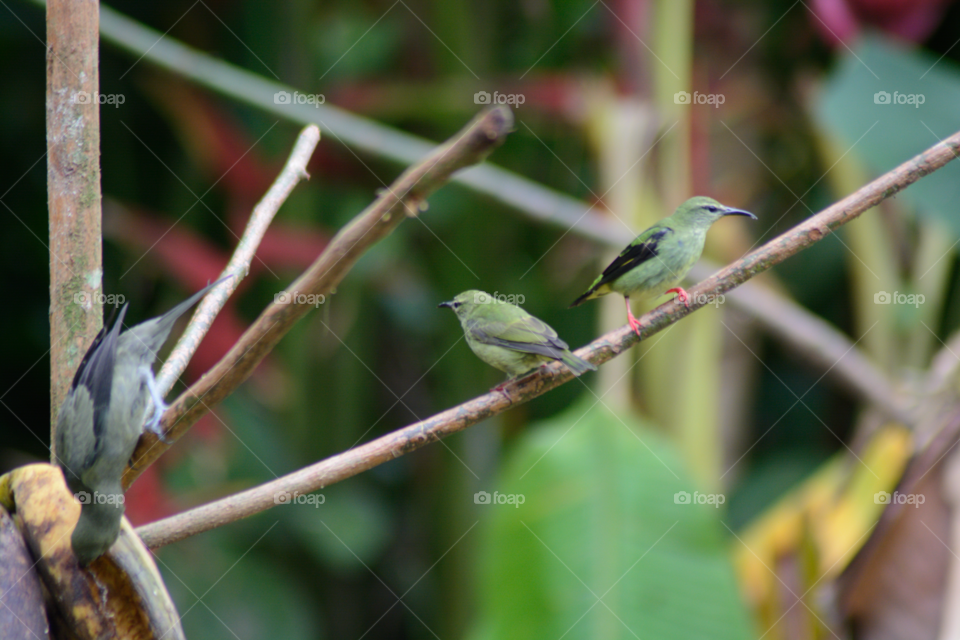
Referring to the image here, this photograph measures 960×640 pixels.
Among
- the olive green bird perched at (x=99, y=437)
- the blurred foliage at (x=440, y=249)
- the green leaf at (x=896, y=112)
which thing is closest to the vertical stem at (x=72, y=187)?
the olive green bird perched at (x=99, y=437)

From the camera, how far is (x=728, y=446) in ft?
13.1

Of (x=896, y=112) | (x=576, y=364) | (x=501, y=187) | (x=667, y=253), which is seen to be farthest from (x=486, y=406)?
(x=896, y=112)

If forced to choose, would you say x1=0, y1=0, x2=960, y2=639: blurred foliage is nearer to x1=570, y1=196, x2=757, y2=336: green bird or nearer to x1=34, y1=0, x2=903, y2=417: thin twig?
x1=34, y1=0, x2=903, y2=417: thin twig

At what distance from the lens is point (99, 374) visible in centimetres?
102

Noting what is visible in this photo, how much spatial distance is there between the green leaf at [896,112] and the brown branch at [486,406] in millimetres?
1989

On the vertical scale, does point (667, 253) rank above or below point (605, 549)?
above

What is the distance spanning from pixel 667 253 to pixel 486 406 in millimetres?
528

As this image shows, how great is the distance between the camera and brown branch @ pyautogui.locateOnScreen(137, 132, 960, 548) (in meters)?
1.08

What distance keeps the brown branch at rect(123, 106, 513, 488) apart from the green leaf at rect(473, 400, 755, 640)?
4.92 feet

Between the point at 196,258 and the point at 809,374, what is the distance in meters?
3.15

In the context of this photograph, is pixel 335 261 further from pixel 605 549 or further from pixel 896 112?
pixel 896 112

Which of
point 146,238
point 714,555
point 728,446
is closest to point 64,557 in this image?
point 714,555

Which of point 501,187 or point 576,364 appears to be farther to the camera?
point 501,187

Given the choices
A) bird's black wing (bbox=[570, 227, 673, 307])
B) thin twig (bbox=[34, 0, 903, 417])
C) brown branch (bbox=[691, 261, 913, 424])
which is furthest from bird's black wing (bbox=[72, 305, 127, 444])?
brown branch (bbox=[691, 261, 913, 424])
